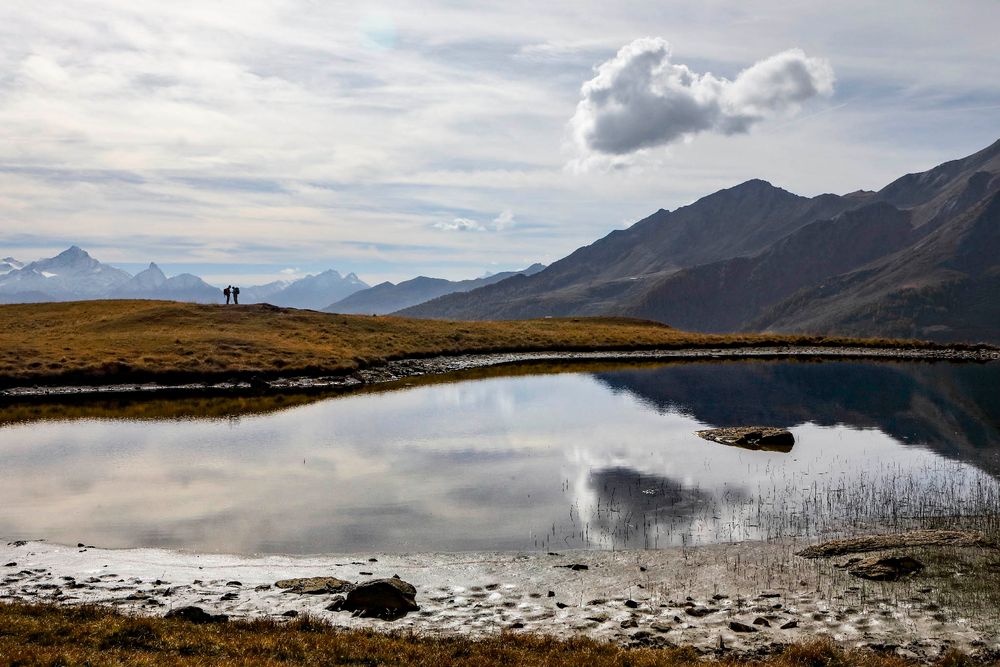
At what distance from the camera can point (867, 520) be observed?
97.5ft

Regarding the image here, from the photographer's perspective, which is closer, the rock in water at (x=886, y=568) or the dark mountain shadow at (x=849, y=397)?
the rock in water at (x=886, y=568)

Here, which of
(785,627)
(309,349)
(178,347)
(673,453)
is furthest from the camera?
(309,349)

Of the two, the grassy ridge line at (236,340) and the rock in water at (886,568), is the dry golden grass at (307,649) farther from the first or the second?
the grassy ridge line at (236,340)

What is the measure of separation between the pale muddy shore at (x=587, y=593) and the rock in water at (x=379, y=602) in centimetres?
34

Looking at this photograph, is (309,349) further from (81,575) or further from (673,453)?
(81,575)

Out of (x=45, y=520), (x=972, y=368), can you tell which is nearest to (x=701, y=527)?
(x=45, y=520)

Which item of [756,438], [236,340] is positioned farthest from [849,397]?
[236,340]

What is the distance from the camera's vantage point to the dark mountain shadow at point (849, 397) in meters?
51.2

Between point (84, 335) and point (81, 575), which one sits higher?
point (84, 335)

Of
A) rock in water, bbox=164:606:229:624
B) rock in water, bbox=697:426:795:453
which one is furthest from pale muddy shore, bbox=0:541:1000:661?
rock in water, bbox=697:426:795:453

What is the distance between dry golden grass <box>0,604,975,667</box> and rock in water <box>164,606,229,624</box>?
0.67m

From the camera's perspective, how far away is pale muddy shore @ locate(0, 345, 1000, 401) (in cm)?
7588

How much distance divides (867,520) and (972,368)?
83.6m

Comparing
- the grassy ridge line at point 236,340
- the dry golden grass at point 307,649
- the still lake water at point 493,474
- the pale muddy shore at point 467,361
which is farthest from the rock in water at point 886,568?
the grassy ridge line at point 236,340
